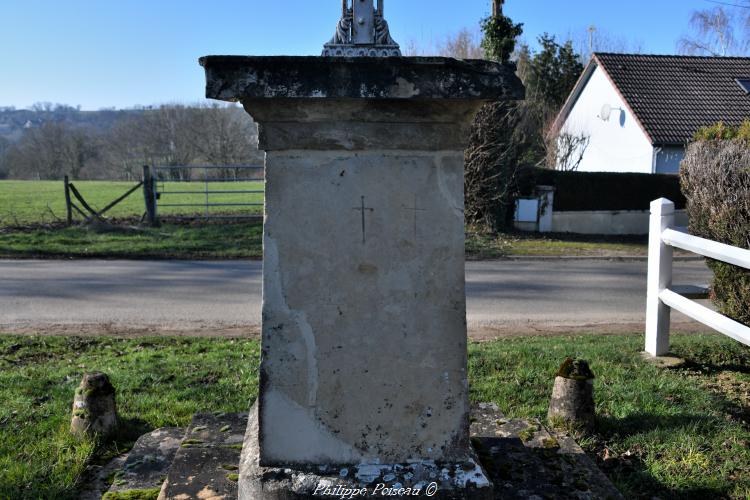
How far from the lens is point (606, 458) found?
152 inches

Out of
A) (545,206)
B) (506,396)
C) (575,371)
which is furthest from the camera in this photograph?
(545,206)

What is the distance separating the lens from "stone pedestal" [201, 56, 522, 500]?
8.34 feet

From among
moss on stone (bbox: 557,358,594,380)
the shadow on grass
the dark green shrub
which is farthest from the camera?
the dark green shrub

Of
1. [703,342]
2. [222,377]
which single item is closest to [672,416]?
[703,342]

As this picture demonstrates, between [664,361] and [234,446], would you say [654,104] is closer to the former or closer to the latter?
[664,361]

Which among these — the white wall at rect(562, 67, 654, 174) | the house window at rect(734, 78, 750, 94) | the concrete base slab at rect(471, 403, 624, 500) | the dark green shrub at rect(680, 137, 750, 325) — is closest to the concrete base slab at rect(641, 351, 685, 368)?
the dark green shrub at rect(680, 137, 750, 325)

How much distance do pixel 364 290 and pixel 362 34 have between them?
1125 millimetres

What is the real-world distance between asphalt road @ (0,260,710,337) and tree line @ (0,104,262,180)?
33.4m

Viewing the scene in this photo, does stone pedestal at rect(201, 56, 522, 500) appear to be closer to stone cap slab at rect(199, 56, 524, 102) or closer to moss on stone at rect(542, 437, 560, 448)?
stone cap slab at rect(199, 56, 524, 102)

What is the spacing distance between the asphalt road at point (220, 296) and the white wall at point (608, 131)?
11.9 meters

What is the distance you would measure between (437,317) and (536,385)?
2795 mm

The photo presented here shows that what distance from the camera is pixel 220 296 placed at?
9914 mm

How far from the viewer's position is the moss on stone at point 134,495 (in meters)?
3.01

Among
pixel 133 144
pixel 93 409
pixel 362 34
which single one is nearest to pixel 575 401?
pixel 362 34
